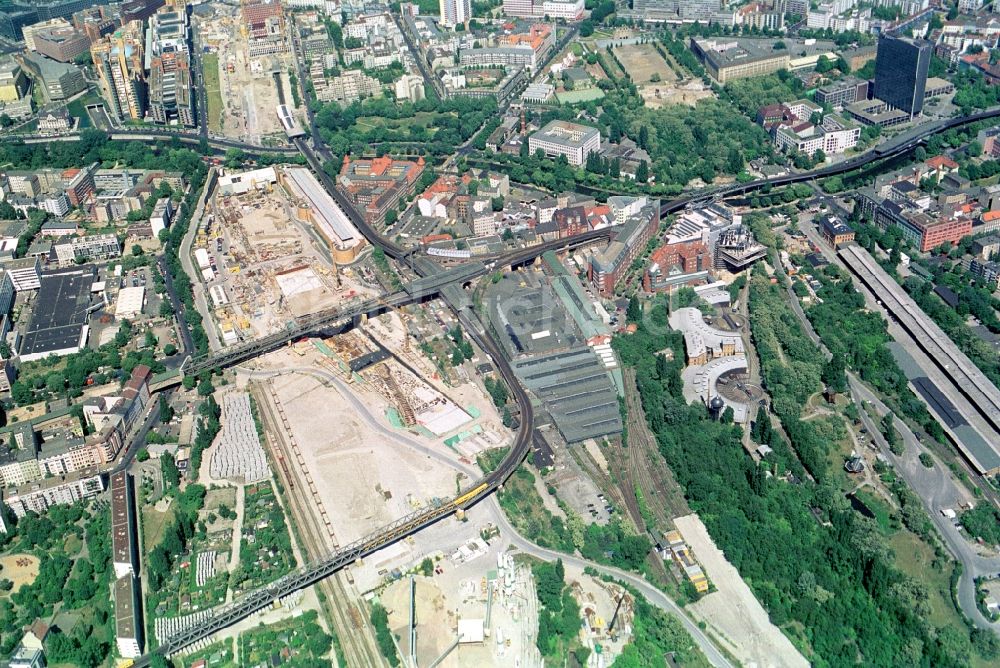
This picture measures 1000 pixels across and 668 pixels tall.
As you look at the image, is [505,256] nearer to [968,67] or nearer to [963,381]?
[963,381]

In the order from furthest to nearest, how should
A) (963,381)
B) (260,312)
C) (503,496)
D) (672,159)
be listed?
(672,159)
(260,312)
(963,381)
(503,496)

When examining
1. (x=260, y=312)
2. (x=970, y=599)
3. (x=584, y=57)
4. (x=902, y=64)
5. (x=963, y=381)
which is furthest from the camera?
(x=584, y=57)

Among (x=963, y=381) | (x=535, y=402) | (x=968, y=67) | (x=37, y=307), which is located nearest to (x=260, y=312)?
(x=37, y=307)

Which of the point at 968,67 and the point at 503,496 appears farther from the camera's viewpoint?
the point at 968,67

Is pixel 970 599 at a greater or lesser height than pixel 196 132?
lesser

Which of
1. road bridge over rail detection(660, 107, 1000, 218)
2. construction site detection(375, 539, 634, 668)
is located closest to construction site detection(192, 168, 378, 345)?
construction site detection(375, 539, 634, 668)
